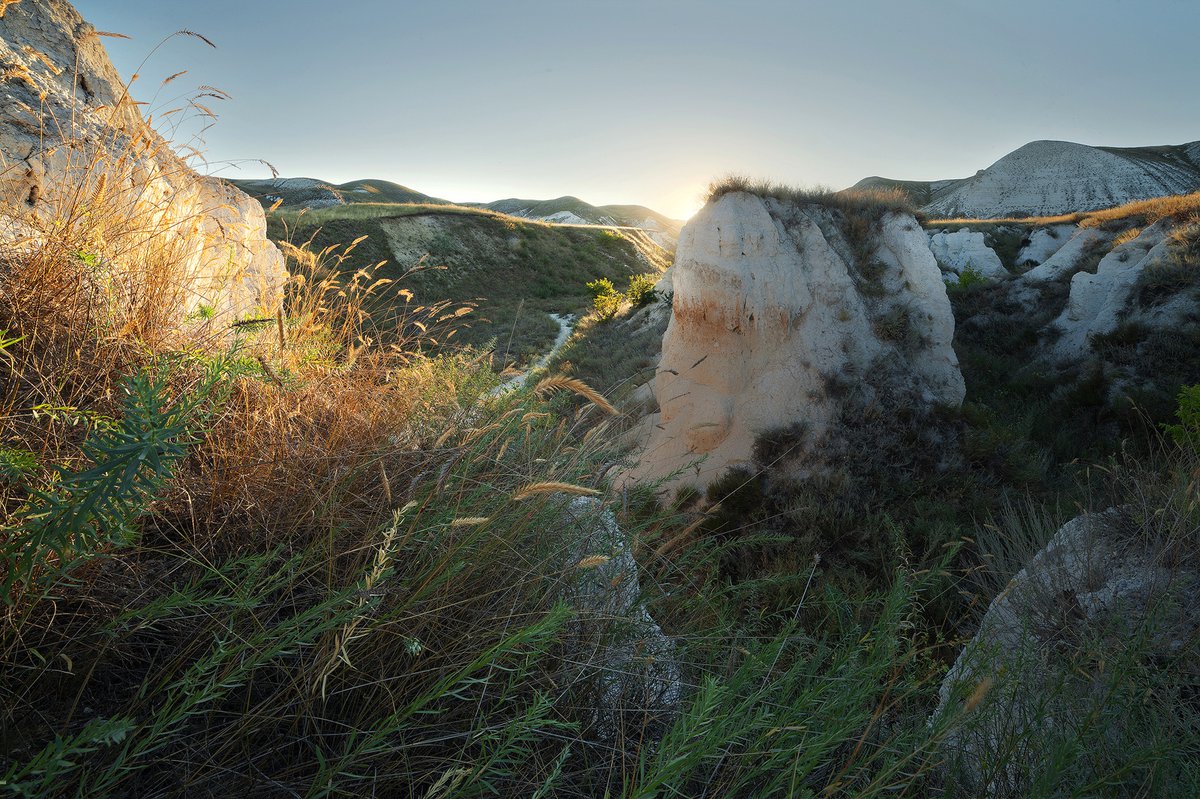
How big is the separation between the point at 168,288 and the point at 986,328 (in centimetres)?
1602

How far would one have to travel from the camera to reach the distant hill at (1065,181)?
42.4 m

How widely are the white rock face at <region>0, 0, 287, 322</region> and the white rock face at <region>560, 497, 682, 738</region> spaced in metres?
1.79

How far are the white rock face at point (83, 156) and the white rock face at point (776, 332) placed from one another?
6491mm

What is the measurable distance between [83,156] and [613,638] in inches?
119

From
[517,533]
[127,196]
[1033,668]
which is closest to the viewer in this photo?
[517,533]

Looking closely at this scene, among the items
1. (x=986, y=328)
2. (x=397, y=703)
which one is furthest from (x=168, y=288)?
(x=986, y=328)

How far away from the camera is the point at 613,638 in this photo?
6.40ft

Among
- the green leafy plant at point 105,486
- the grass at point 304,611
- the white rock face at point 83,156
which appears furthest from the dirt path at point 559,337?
the green leafy plant at point 105,486

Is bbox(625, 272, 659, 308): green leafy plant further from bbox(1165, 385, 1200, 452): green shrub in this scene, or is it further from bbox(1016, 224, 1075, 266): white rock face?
bbox(1016, 224, 1075, 266): white rock face

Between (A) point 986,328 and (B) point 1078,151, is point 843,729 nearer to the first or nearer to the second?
(A) point 986,328

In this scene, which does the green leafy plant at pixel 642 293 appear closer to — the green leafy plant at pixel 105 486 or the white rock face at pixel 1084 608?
the white rock face at pixel 1084 608

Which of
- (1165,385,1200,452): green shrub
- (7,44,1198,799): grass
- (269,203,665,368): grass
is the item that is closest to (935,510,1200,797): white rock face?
(7,44,1198,799): grass

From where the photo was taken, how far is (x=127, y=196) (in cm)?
263

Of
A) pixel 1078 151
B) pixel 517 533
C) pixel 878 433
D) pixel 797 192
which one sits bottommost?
pixel 878 433
